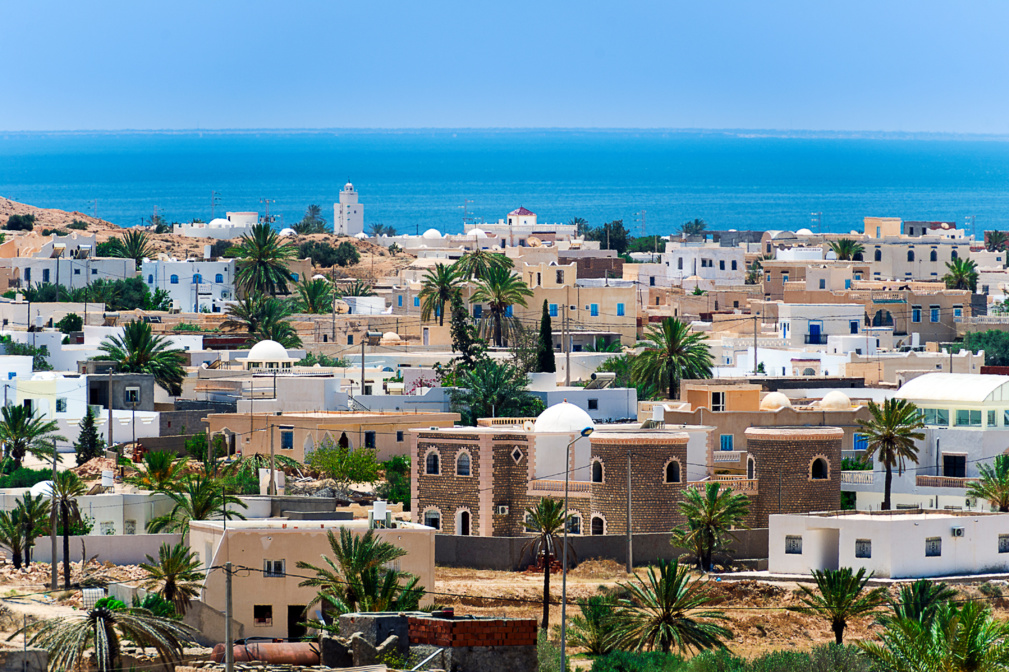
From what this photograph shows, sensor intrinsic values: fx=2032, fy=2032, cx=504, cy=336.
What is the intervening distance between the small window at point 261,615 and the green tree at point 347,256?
86876 millimetres

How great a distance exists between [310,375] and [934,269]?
6426 cm

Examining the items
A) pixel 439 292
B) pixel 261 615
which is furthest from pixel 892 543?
pixel 439 292

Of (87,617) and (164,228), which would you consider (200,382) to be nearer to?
(87,617)

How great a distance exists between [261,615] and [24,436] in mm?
23262

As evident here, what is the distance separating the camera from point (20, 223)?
463ft

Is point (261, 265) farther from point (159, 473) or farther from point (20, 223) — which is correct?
point (159, 473)

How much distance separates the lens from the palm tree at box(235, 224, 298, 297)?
10556 cm

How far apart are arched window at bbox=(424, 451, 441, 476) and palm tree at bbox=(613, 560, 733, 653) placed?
11.3 meters

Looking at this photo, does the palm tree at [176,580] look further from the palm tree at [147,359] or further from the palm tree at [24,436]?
the palm tree at [147,359]

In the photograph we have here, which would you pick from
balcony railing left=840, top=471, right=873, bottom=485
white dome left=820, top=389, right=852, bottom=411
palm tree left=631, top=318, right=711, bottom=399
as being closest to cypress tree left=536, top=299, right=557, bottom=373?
palm tree left=631, top=318, right=711, bottom=399

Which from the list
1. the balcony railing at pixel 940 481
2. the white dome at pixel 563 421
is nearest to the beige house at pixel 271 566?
the white dome at pixel 563 421

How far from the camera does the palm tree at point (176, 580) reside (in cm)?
4462

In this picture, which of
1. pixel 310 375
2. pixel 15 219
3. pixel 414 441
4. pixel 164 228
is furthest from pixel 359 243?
pixel 414 441

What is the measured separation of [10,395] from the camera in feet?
228
